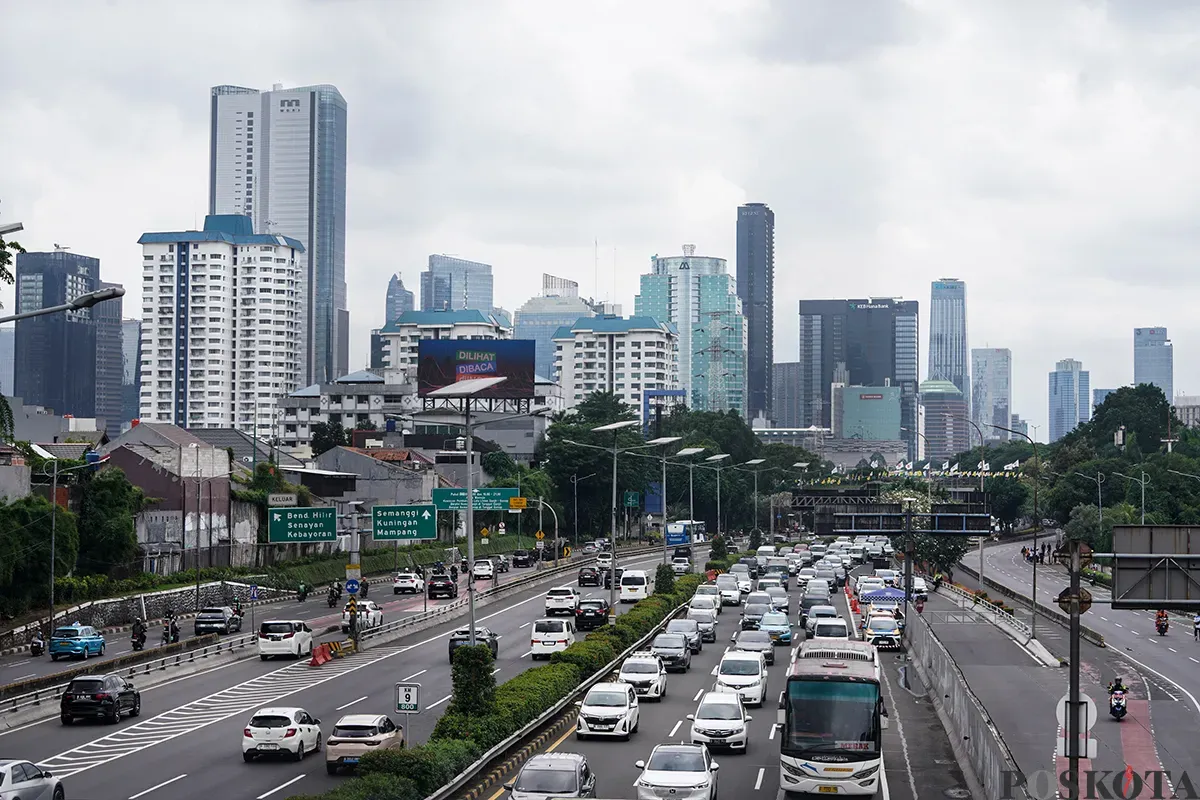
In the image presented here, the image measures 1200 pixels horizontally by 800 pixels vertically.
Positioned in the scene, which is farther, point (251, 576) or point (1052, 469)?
point (1052, 469)

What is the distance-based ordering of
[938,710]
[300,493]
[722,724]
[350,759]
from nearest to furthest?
1. [350,759]
2. [722,724]
3. [938,710]
4. [300,493]

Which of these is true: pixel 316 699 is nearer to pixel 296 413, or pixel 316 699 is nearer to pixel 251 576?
pixel 251 576

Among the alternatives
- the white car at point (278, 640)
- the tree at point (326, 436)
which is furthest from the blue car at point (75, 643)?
the tree at point (326, 436)

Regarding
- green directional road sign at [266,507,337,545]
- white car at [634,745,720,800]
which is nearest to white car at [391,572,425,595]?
green directional road sign at [266,507,337,545]

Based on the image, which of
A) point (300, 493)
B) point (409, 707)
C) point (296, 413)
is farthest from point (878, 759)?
point (296, 413)

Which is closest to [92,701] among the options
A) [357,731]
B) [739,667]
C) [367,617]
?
[357,731]

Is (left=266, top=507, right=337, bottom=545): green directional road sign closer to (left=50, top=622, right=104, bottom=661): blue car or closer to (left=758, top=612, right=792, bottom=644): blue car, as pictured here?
(left=50, top=622, right=104, bottom=661): blue car

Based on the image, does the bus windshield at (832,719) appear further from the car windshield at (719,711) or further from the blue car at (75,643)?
the blue car at (75,643)
